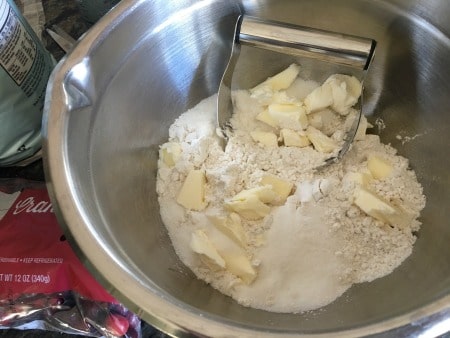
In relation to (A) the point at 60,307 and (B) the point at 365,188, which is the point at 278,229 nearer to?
(B) the point at 365,188

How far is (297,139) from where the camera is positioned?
88cm

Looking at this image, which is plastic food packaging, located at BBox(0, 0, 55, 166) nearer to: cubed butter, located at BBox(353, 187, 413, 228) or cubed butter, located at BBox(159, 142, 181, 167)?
cubed butter, located at BBox(159, 142, 181, 167)

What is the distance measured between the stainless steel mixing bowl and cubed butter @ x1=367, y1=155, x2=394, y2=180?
0.06 m

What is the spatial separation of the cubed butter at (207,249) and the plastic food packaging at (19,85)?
386 mm

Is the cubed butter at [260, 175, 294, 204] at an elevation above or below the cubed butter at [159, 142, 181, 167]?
below

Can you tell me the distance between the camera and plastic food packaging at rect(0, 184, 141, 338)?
29.6 inches

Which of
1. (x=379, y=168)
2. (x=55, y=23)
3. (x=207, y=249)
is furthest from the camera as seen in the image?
(x=55, y=23)

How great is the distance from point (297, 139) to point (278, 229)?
185 millimetres

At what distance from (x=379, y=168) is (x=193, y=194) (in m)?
0.34

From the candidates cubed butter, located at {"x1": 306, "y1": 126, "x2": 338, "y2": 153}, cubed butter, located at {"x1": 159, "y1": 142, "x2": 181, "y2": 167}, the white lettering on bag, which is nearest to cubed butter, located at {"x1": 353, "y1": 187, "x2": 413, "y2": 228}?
cubed butter, located at {"x1": 306, "y1": 126, "x2": 338, "y2": 153}

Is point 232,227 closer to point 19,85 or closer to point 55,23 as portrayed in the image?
point 19,85

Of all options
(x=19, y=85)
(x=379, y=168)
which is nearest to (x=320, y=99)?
(x=379, y=168)

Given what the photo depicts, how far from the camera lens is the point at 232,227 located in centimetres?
78

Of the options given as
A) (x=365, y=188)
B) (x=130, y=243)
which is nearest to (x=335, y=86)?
(x=365, y=188)
